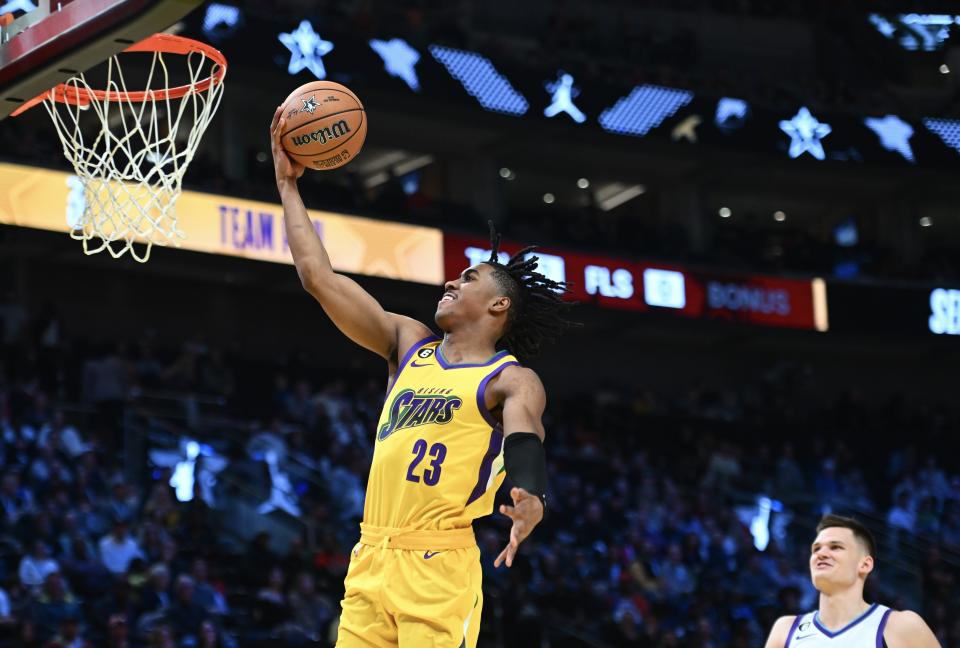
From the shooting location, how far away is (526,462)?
14.0ft

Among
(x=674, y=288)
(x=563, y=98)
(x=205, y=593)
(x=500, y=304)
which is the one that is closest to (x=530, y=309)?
(x=500, y=304)

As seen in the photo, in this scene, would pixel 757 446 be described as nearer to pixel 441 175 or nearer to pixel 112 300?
pixel 441 175

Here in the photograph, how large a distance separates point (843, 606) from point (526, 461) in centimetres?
253

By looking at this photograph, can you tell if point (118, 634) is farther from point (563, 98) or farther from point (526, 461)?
point (563, 98)

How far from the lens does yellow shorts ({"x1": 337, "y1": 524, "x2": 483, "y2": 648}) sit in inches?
179

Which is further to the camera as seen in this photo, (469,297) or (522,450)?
(469,297)

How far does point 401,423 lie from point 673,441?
A: 15.5 m

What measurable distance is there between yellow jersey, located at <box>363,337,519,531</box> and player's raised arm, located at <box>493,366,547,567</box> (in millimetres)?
127

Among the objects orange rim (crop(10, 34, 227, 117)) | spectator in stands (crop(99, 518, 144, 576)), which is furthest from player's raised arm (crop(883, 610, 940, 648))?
spectator in stands (crop(99, 518, 144, 576))

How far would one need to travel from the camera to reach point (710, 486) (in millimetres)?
18156

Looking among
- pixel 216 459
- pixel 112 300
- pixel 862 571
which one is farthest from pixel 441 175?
pixel 862 571

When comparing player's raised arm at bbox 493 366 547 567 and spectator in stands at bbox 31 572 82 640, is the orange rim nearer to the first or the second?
player's raised arm at bbox 493 366 547 567

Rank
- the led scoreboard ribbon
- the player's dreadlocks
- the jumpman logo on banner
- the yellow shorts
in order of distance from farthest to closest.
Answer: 1. the jumpman logo on banner
2. the led scoreboard ribbon
3. the player's dreadlocks
4. the yellow shorts

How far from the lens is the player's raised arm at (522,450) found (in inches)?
162
